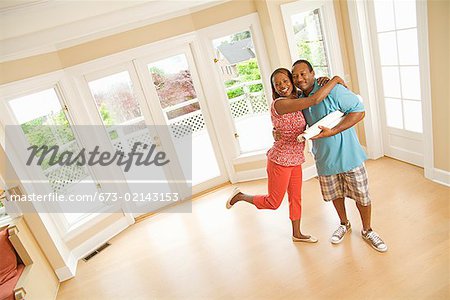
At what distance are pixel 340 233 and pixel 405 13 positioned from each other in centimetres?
214

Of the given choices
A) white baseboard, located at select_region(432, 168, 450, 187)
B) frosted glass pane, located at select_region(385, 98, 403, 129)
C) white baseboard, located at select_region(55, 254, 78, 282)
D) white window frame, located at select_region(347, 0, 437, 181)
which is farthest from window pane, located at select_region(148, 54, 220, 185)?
white baseboard, located at select_region(432, 168, 450, 187)

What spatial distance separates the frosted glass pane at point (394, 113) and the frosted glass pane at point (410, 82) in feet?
0.50

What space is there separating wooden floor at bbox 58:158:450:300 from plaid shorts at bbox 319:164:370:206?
43cm

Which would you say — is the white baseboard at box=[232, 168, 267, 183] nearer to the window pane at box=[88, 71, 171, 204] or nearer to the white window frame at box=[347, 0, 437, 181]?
the window pane at box=[88, 71, 171, 204]

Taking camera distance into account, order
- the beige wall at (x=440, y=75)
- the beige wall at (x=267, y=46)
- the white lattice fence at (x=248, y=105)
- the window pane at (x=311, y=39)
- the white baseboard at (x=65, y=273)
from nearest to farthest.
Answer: the beige wall at (x=440, y=75) → the beige wall at (x=267, y=46) → the white baseboard at (x=65, y=273) → the window pane at (x=311, y=39) → the white lattice fence at (x=248, y=105)

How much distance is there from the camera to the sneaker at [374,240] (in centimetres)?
230

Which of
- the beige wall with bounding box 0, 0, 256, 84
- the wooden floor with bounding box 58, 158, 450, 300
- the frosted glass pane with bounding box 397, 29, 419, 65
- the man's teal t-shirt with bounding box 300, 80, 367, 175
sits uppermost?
the beige wall with bounding box 0, 0, 256, 84

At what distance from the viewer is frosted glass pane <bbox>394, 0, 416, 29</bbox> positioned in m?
2.80

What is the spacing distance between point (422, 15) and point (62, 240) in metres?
4.00

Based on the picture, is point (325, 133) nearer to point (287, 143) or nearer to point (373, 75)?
point (287, 143)

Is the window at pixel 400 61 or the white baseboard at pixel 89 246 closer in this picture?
the window at pixel 400 61

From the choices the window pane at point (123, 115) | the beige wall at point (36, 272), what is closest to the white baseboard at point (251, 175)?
the window pane at point (123, 115)

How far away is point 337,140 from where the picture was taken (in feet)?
6.98

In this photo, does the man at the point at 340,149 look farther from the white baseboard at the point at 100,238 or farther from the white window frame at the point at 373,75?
the white baseboard at the point at 100,238
